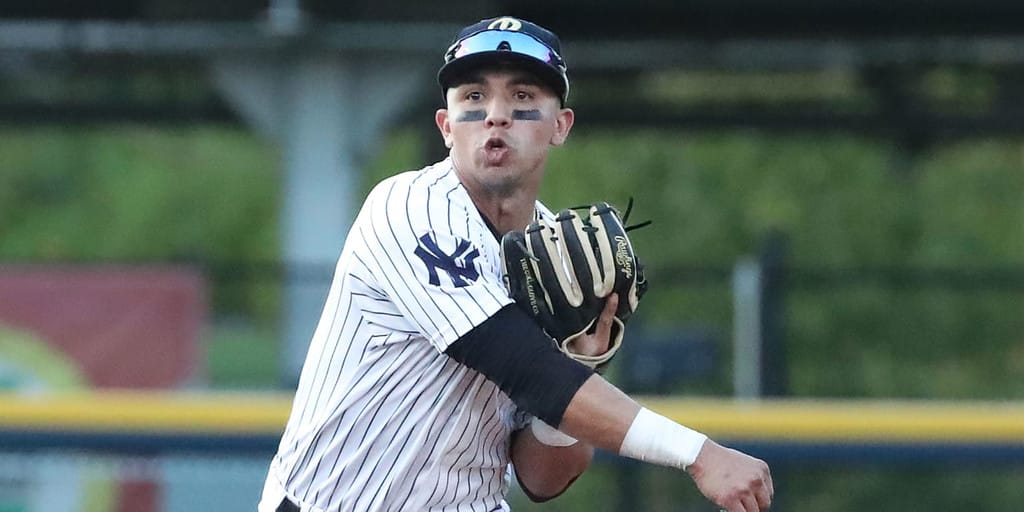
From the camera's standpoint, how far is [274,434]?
678cm

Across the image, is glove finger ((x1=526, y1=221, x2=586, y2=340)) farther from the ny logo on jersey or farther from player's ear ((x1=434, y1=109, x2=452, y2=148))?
player's ear ((x1=434, y1=109, x2=452, y2=148))

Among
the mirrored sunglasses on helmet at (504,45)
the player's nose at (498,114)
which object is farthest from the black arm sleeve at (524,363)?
the mirrored sunglasses on helmet at (504,45)

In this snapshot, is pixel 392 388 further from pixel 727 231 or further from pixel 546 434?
pixel 727 231

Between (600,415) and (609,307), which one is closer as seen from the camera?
(600,415)

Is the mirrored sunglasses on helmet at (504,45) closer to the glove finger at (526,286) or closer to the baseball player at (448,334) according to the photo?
the baseball player at (448,334)

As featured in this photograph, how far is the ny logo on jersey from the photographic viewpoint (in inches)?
121

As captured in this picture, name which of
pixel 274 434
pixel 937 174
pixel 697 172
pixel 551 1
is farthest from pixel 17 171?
pixel 274 434

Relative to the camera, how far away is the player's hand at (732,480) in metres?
2.92

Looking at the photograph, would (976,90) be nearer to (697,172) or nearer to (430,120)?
(697,172)

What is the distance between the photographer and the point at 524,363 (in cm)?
300

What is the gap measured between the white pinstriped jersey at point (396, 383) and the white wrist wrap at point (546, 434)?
0.07m

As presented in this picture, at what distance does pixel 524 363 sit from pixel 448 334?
0.49ft

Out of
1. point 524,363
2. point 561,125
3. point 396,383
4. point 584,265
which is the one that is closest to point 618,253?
point 584,265

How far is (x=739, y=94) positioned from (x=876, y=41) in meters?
4.64
